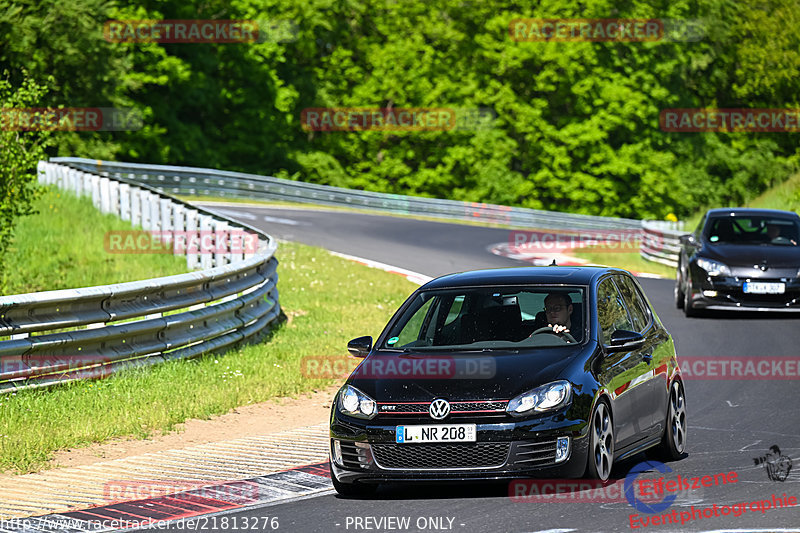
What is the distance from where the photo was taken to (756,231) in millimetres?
19453

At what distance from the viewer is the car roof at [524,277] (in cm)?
880

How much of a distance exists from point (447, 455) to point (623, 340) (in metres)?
1.49

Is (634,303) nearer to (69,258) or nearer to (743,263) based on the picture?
(743,263)

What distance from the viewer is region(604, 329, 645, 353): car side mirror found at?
8.23 meters

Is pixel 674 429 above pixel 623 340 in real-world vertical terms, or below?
below

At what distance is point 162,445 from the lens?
391 inches

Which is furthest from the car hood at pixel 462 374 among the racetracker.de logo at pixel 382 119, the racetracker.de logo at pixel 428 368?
the racetracker.de logo at pixel 382 119

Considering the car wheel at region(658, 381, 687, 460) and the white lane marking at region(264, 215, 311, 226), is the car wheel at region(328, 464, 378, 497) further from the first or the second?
the white lane marking at region(264, 215, 311, 226)

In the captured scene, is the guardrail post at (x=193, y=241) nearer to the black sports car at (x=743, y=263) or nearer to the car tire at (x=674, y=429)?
the black sports car at (x=743, y=263)

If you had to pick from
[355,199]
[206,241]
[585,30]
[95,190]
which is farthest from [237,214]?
[585,30]

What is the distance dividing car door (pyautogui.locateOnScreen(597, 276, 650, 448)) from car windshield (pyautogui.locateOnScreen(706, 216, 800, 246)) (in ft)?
35.4

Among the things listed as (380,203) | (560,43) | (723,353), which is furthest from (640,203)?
(723,353)

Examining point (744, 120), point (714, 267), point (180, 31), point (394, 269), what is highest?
point (180, 31)

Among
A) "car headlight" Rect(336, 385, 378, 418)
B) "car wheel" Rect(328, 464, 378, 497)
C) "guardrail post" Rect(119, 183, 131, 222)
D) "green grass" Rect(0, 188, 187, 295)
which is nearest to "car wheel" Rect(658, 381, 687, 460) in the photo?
"car wheel" Rect(328, 464, 378, 497)
